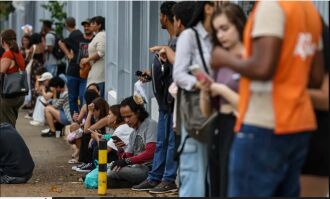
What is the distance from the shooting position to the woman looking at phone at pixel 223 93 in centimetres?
591

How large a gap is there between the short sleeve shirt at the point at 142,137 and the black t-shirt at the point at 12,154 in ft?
4.22

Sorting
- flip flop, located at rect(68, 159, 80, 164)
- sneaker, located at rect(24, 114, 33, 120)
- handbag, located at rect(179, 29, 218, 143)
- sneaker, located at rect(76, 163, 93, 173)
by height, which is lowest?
sneaker, located at rect(24, 114, 33, 120)

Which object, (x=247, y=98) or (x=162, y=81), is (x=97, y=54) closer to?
(x=162, y=81)

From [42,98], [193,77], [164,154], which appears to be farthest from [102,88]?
[193,77]

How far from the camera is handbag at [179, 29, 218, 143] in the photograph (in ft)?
21.9

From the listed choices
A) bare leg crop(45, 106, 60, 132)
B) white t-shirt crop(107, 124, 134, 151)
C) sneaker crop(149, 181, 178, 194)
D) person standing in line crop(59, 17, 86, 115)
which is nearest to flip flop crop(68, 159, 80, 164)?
person standing in line crop(59, 17, 86, 115)

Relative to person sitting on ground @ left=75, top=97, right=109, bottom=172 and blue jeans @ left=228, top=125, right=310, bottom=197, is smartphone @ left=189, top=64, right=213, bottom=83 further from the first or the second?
person sitting on ground @ left=75, top=97, right=109, bottom=172

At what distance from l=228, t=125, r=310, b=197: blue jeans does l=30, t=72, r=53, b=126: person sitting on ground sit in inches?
502

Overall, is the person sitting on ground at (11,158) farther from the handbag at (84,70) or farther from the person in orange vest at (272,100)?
the person in orange vest at (272,100)

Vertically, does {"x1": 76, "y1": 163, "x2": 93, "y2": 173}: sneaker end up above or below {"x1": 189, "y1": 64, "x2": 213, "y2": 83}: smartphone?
below

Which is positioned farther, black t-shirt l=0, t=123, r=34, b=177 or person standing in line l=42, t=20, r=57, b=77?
person standing in line l=42, t=20, r=57, b=77

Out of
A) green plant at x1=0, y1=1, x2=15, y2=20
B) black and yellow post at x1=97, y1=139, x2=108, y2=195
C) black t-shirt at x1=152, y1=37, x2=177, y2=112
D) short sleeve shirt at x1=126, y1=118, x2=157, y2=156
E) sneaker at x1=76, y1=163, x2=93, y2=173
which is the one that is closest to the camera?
black t-shirt at x1=152, y1=37, x2=177, y2=112

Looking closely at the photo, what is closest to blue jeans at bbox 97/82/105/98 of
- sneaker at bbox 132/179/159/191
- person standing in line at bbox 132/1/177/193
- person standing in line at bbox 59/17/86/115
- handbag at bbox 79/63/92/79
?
handbag at bbox 79/63/92/79

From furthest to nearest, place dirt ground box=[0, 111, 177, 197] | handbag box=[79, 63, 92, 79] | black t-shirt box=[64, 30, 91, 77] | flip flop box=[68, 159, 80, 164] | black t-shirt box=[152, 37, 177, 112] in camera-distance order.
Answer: black t-shirt box=[64, 30, 91, 77], handbag box=[79, 63, 92, 79], flip flop box=[68, 159, 80, 164], dirt ground box=[0, 111, 177, 197], black t-shirt box=[152, 37, 177, 112]
